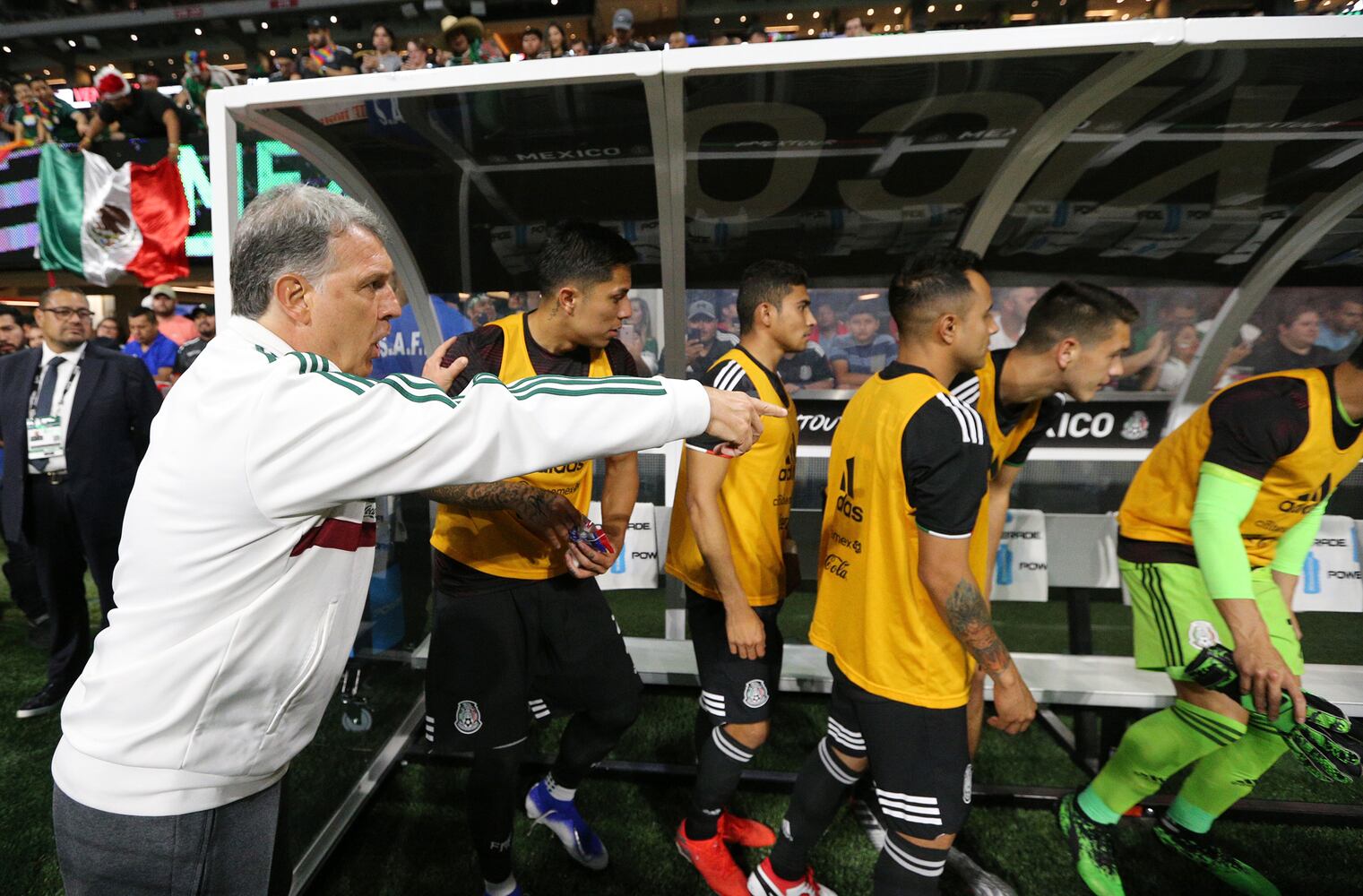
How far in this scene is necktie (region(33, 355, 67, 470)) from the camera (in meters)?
3.71

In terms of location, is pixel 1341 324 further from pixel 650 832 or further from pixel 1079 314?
pixel 650 832

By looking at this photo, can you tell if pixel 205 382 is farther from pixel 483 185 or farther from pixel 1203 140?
pixel 1203 140

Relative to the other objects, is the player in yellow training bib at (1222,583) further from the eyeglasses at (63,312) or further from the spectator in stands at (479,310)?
the eyeglasses at (63,312)

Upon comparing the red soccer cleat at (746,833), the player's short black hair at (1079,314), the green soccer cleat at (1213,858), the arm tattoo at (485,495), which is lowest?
the green soccer cleat at (1213,858)

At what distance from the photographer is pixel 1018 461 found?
2682mm

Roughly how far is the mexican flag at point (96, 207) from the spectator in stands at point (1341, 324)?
9447 mm

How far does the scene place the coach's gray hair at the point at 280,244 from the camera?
4.09ft

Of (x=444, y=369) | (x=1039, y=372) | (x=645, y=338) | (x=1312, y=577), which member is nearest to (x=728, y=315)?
(x=645, y=338)

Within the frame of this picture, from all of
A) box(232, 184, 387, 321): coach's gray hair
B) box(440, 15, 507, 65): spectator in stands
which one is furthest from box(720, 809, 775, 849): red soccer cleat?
box(440, 15, 507, 65): spectator in stands

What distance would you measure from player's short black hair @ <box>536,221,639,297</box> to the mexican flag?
6.54m

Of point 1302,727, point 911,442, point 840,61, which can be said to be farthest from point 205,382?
point 1302,727

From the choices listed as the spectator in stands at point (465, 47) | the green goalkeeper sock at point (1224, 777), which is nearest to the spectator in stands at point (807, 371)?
the green goalkeeper sock at point (1224, 777)

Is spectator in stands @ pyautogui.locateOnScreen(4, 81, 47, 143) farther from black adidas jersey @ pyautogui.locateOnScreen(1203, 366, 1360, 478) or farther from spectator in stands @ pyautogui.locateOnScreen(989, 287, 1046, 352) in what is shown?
black adidas jersey @ pyautogui.locateOnScreen(1203, 366, 1360, 478)

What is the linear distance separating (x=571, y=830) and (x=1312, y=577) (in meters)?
4.07
